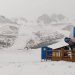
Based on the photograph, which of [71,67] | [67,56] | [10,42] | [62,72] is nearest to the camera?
[62,72]

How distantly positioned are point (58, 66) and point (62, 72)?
1.47 meters

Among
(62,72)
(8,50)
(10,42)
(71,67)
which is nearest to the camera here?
(62,72)

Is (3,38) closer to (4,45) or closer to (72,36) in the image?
(4,45)

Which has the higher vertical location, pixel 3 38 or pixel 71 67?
pixel 3 38

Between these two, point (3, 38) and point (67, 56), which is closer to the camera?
point (67, 56)

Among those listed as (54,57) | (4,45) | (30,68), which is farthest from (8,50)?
(30,68)

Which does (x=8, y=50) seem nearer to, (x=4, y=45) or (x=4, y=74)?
(x=4, y=45)

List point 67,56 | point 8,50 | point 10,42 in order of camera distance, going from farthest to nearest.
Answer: point 10,42
point 8,50
point 67,56

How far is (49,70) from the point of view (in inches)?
510

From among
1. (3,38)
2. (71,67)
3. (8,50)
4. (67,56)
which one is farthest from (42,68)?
(3,38)

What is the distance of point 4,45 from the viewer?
140ft

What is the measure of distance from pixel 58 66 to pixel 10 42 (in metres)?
30.0

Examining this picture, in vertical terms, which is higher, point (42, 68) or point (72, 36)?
point (72, 36)

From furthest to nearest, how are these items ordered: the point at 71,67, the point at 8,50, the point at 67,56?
1. the point at 8,50
2. the point at 67,56
3. the point at 71,67
